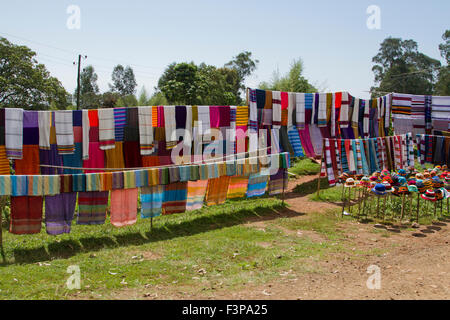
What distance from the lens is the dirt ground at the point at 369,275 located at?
18.3 feet

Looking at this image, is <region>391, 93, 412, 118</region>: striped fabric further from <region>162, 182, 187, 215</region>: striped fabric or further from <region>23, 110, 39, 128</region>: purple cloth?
<region>23, 110, 39, 128</region>: purple cloth

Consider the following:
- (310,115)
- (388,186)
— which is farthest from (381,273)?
(310,115)

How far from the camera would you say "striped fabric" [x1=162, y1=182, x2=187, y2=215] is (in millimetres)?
8977

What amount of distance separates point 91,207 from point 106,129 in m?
2.96

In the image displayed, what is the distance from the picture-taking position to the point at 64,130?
A: 9789 millimetres

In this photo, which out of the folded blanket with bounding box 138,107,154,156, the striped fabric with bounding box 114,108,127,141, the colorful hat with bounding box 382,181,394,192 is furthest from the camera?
the folded blanket with bounding box 138,107,154,156

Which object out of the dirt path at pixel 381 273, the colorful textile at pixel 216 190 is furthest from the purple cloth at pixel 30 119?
the dirt path at pixel 381 273

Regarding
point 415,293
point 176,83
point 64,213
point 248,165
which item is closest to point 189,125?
point 248,165

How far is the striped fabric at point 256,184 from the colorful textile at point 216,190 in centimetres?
74

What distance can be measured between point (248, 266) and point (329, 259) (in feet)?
5.15

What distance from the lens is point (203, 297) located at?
18.0ft

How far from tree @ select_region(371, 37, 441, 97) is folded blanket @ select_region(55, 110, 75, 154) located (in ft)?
155

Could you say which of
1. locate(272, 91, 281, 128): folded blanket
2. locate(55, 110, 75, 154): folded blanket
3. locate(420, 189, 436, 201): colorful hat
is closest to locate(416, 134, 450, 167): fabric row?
locate(272, 91, 281, 128): folded blanket
